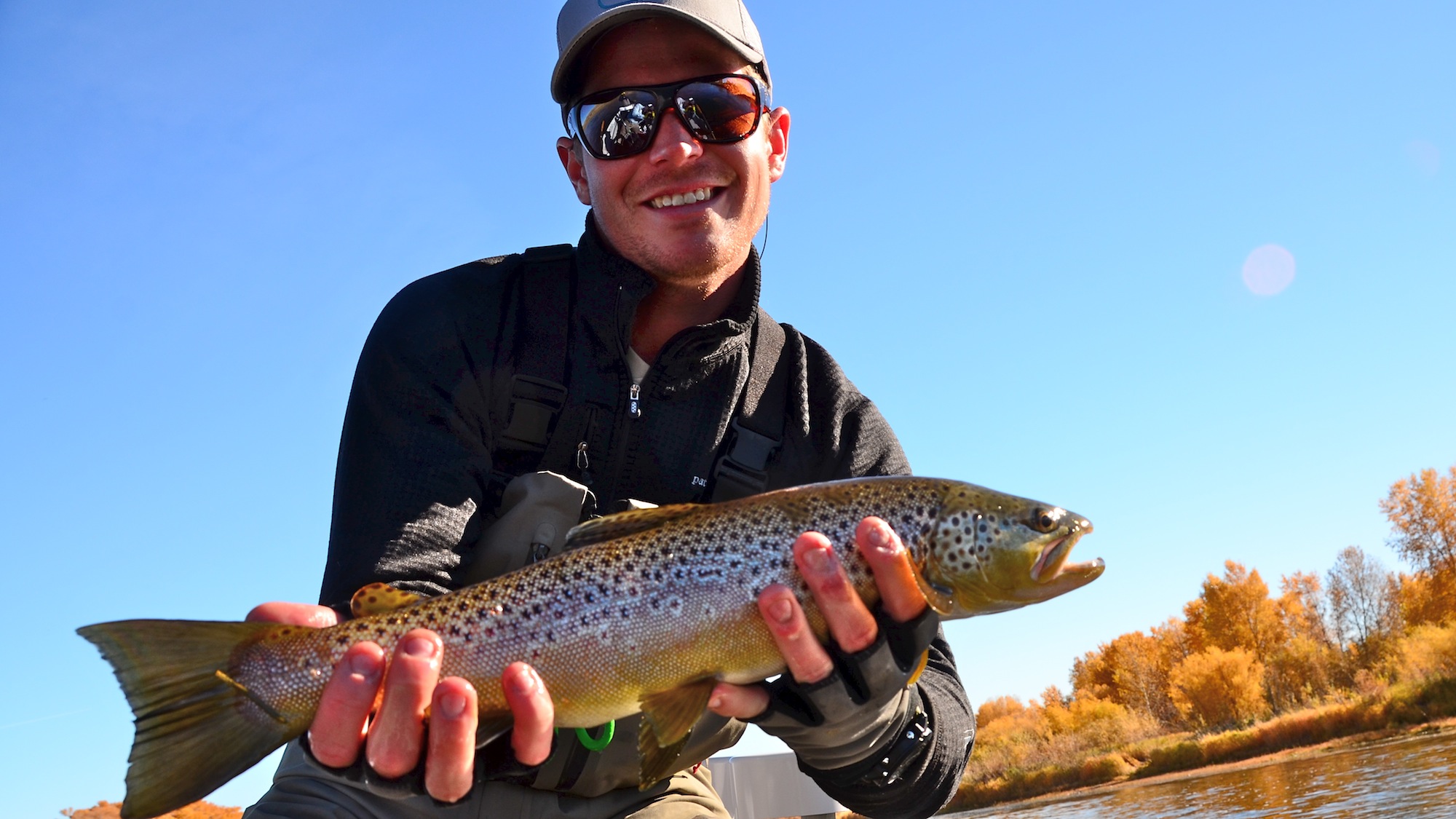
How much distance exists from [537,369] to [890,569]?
168 centimetres

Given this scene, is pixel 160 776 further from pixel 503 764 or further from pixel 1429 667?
pixel 1429 667

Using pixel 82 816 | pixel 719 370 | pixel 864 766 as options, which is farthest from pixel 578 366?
pixel 82 816

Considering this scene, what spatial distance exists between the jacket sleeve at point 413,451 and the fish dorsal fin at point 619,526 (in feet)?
1.90

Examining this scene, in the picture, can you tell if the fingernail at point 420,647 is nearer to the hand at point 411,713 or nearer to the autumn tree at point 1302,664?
the hand at point 411,713

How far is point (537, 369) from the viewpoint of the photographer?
3740 millimetres

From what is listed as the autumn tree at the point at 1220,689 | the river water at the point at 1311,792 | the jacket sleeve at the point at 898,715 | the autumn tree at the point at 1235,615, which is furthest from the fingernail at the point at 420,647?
the autumn tree at the point at 1235,615

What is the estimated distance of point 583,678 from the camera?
2801 millimetres

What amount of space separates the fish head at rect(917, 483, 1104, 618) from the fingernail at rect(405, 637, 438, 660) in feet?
4.94

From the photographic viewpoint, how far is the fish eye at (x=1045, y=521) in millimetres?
3031

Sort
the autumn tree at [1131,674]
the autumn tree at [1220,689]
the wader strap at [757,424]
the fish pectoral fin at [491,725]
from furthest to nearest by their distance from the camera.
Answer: the autumn tree at [1131,674] → the autumn tree at [1220,689] → the wader strap at [757,424] → the fish pectoral fin at [491,725]

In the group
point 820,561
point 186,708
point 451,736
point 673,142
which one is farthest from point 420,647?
point 673,142

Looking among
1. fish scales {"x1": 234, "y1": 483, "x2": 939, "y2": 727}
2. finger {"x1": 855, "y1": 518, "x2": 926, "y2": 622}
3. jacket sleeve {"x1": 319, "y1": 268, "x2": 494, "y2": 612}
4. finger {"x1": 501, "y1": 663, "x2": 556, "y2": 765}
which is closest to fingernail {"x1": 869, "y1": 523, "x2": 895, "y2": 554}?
finger {"x1": 855, "y1": 518, "x2": 926, "y2": 622}

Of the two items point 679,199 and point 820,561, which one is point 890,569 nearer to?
point 820,561

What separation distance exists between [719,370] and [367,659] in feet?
6.16
